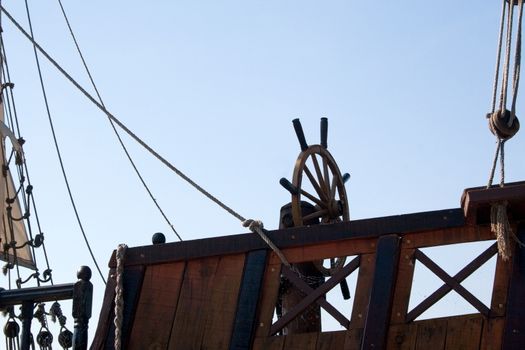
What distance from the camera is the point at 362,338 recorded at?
573 centimetres

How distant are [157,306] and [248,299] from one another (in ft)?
1.74

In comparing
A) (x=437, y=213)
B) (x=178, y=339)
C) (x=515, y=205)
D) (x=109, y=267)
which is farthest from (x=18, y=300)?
(x=515, y=205)

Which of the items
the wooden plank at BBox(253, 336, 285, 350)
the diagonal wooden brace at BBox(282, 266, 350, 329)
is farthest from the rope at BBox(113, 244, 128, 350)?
the diagonal wooden brace at BBox(282, 266, 350, 329)

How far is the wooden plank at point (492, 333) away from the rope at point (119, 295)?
1982 mm

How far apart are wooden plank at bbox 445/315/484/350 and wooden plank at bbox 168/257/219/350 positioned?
1.34 metres

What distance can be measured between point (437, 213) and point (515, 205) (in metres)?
0.41

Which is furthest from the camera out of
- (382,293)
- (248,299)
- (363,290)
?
(248,299)

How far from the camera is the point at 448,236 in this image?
229 inches

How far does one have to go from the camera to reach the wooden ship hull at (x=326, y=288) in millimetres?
5605

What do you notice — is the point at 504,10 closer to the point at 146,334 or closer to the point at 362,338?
the point at 362,338

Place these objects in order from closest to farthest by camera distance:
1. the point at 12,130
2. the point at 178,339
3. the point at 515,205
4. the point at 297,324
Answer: the point at 515,205 < the point at 178,339 < the point at 297,324 < the point at 12,130

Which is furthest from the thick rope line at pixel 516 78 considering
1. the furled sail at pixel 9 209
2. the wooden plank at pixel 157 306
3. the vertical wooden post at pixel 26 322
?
the furled sail at pixel 9 209

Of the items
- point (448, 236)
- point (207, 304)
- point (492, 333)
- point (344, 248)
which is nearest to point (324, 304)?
point (344, 248)

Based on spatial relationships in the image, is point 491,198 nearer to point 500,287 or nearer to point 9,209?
point 500,287
